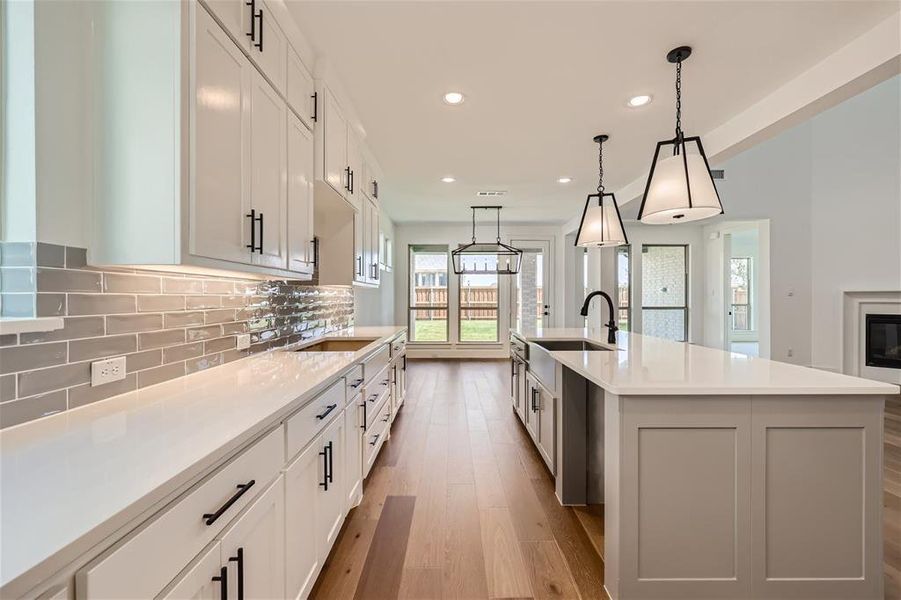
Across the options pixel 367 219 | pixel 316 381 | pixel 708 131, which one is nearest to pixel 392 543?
pixel 316 381

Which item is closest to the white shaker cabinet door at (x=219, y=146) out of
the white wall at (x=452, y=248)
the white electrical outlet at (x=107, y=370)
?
the white electrical outlet at (x=107, y=370)

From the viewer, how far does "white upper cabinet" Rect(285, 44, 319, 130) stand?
204 centimetres

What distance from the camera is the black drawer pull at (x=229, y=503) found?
903 millimetres

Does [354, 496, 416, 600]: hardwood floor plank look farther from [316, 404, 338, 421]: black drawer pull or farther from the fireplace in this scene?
the fireplace

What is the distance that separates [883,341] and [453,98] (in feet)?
20.8

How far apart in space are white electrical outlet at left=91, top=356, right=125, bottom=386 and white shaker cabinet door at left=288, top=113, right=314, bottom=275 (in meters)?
0.85

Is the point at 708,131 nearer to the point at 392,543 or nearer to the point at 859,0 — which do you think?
the point at 859,0

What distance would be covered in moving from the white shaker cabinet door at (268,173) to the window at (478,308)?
6.04m

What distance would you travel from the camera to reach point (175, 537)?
2.64 feet

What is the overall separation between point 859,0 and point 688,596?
279cm

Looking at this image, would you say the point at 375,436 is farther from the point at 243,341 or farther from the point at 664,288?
the point at 664,288

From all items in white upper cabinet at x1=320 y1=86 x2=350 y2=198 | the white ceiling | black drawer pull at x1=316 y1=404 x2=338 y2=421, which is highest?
the white ceiling

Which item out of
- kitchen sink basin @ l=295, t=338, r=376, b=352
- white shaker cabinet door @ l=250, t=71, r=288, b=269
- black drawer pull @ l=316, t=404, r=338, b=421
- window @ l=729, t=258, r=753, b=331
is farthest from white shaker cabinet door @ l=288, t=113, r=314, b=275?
window @ l=729, t=258, r=753, b=331

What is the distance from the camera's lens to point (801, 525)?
5.08 feet
